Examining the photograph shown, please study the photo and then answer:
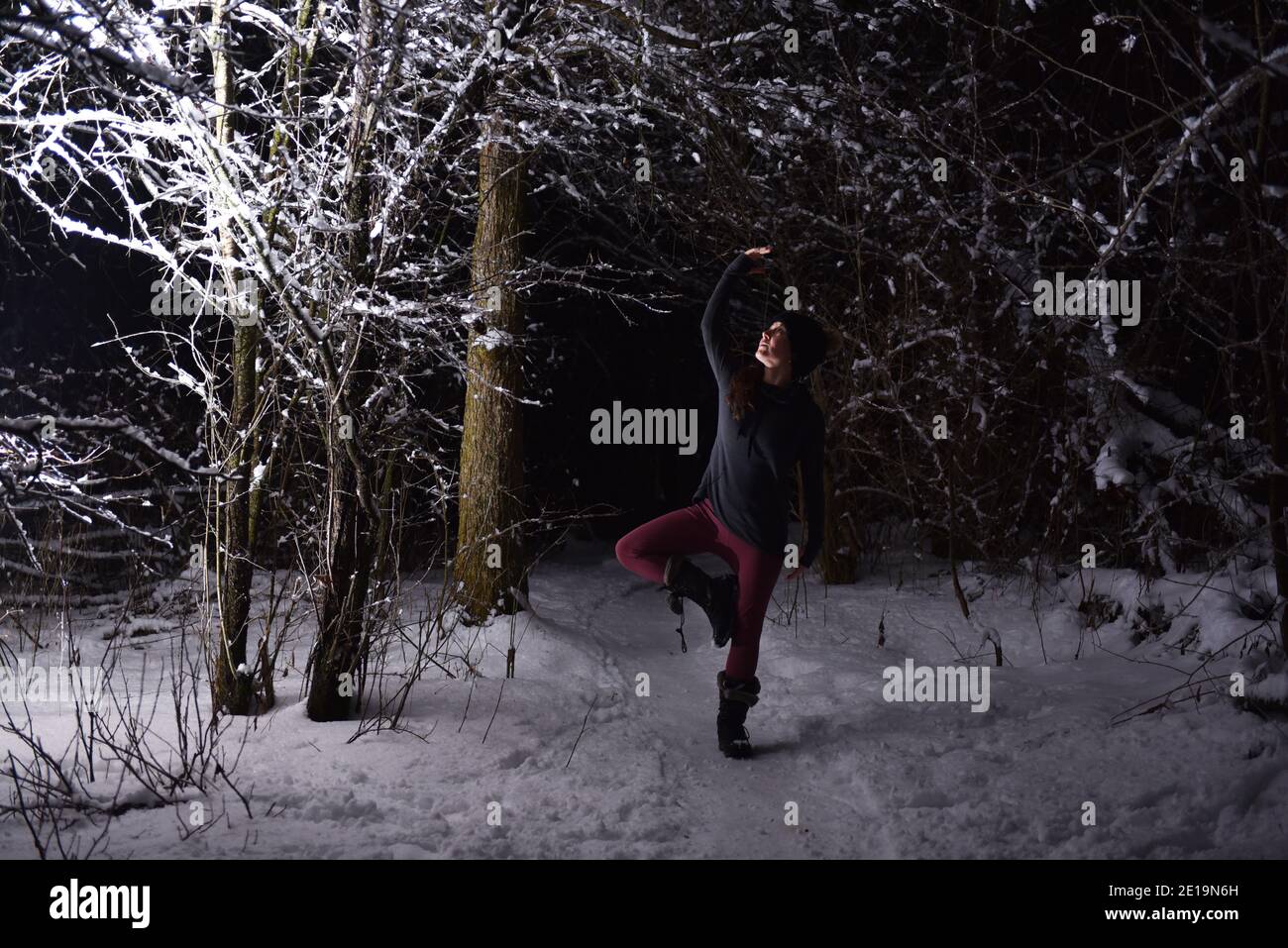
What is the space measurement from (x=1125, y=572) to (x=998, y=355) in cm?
208

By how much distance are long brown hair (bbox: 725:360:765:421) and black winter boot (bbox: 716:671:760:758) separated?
1221 mm

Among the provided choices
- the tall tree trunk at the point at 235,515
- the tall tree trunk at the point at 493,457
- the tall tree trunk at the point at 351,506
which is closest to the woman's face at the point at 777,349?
the tall tree trunk at the point at 351,506

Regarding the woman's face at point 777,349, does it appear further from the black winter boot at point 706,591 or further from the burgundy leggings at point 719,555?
the black winter boot at point 706,591

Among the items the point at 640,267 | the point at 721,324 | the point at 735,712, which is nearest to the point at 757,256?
the point at 721,324

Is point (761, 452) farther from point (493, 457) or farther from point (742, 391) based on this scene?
point (493, 457)

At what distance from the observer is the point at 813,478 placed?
4.66m

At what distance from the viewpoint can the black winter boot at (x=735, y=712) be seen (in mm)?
4816

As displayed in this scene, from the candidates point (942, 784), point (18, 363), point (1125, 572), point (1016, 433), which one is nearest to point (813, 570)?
point (1016, 433)

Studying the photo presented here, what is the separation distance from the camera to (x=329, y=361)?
14.7 feet

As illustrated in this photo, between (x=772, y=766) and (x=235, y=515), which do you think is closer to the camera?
(x=772, y=766)

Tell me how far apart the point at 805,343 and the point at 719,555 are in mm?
1032

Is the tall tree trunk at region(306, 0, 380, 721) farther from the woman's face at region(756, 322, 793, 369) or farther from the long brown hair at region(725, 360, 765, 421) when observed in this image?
the woman's face at region(756, 322, 793, 369)

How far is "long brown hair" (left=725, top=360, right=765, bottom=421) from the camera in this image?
463 cm

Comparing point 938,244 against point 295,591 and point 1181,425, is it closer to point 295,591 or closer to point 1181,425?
point 1181,425
